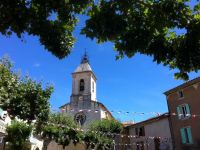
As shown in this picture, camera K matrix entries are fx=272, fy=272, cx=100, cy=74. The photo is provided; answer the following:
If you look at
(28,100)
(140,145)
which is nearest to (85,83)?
(140,145)

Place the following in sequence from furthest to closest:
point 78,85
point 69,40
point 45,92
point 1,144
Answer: point 78,85
point 1,144
point 45,92
point 69,40

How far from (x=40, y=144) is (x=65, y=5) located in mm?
36286

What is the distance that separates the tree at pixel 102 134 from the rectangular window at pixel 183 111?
389 inches

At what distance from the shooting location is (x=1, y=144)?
27.8 metres

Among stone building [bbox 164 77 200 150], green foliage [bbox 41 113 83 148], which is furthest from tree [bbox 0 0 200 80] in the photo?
green foliage [bbox 41 113 83 148]

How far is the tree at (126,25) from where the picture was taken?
6777 mm

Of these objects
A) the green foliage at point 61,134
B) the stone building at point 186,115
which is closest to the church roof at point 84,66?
the green foliage at point 61,134

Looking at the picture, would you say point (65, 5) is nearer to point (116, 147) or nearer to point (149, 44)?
point (149, 44)

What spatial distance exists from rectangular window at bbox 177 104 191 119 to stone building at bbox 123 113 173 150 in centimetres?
239

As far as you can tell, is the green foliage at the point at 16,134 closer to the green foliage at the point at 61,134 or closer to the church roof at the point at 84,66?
the green foliage at the point at 61,134

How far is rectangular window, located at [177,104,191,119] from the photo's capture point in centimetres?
Result: 3241

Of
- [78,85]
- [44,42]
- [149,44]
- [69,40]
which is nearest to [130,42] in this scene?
[149,44]

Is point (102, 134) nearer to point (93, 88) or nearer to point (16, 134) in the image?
point (16, 134)

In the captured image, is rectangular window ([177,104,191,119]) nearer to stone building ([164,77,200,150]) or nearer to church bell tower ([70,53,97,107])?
stone building ([164,77,200,150])
